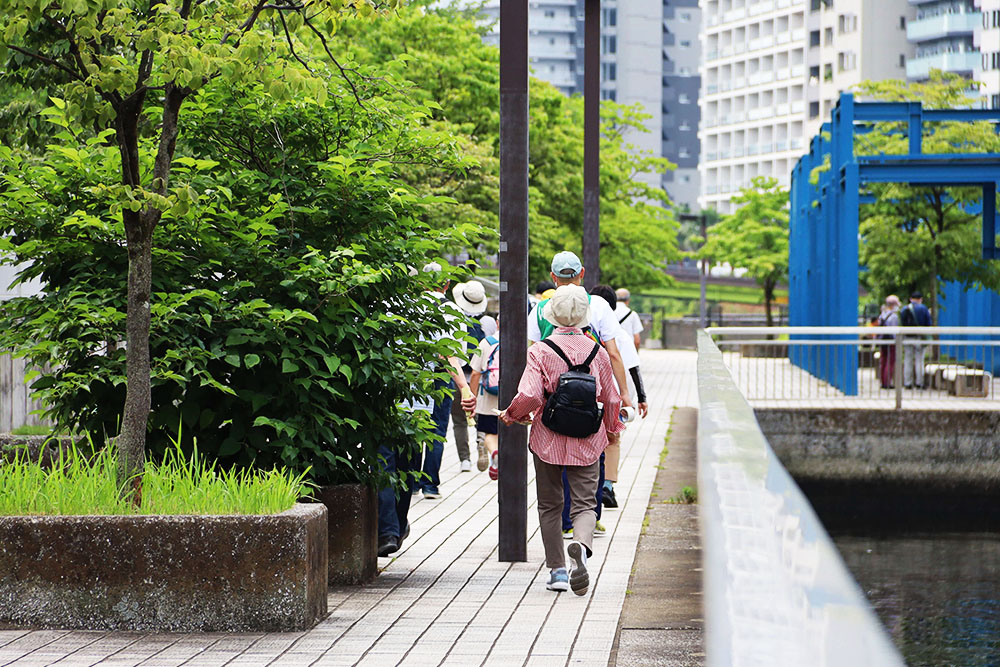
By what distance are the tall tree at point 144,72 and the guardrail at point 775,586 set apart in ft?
15.1

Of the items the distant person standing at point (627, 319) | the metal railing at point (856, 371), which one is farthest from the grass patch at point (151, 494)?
the metal railing at point (856, 371)

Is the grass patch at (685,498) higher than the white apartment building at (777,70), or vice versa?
the white apartment building at (777,70)

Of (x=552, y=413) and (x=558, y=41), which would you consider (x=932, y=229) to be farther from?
(x=558, y=41)

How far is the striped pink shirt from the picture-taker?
7961 millimetres

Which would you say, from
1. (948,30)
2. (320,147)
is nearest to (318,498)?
(320,147)

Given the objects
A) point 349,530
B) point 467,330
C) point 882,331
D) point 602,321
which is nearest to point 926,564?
point 882,331

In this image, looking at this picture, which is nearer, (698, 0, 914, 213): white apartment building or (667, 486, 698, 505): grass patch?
(667, 486, 698, 505): grass patch

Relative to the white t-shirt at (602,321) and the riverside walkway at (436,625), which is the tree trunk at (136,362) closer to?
the riverside walkway at (436,625)

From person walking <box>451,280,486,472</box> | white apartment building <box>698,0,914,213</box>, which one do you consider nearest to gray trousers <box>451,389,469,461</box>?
person walking <box>451,280,486,472</box>

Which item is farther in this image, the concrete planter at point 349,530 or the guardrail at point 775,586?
the concrete planter at point 349,530

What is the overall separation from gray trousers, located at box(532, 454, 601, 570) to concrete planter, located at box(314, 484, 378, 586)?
92 cm

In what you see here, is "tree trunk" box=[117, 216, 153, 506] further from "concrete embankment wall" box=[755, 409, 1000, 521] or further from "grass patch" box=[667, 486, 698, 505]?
"concrete embankment wall" box=[755, 409, 1000, 521]

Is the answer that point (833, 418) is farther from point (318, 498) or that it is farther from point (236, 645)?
point (236, 645)

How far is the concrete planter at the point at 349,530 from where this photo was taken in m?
8.00
